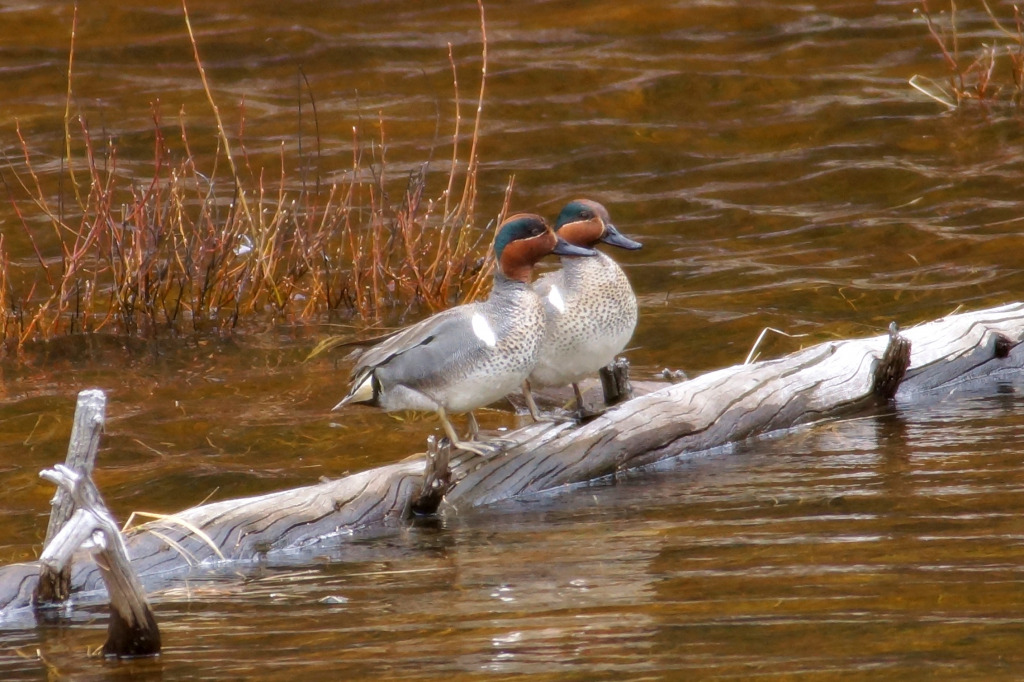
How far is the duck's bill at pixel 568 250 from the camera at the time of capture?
543 cm

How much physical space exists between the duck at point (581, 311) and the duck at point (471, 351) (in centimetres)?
15

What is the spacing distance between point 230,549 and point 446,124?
798 centimetres

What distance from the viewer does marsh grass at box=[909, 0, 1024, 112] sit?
1195 cm

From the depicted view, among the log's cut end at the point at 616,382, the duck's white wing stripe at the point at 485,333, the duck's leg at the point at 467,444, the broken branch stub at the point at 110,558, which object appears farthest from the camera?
the log's cut end at the point at 616,382

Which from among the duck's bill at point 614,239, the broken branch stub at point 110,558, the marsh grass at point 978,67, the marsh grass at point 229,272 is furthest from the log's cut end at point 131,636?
the marsh grass at point 978,67

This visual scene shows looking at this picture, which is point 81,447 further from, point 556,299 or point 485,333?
point 556,299

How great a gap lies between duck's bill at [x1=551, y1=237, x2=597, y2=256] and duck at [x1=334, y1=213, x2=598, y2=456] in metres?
0.07

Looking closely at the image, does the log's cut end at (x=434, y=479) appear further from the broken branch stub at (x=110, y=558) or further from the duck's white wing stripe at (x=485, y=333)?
the broken branch stub at (x=110, y=558)

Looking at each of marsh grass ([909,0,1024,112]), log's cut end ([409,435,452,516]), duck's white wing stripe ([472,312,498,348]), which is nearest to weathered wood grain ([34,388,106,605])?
log's cut end ([409,435,452,516])

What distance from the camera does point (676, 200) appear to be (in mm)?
10797

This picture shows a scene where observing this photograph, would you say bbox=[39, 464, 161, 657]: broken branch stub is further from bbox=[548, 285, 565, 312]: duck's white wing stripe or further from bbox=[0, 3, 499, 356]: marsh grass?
bbox=[0, 3, 499, 356]: marsh grass

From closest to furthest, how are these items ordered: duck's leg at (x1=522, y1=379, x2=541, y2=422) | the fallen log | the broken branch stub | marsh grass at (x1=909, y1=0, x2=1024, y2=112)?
1. the broken branch stub
2. the fallen log
3. duck's leg at (x1=522, y1=379, x2=541, y2=422)
4. marsh grass at (x1=909, y1=0, x2=1024, y2=112)

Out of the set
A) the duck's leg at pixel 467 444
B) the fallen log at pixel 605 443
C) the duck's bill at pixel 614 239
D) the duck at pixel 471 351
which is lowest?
the fallen log at pixel 605 443

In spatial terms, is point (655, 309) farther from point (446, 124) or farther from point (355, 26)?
point (355, 26)
